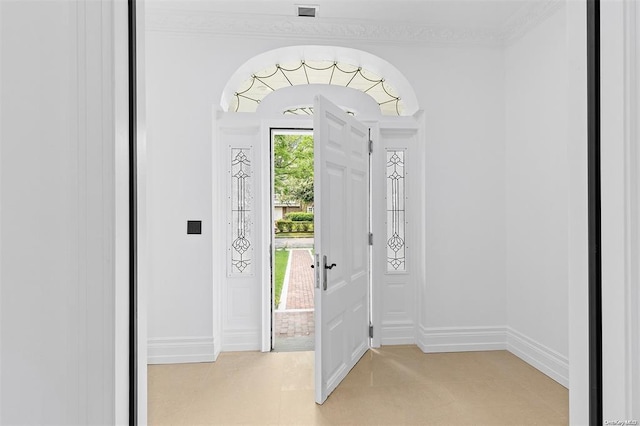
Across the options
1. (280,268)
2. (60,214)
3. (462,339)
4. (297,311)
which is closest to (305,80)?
(462,339)

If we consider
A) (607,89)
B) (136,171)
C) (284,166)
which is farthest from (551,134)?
(284,166)

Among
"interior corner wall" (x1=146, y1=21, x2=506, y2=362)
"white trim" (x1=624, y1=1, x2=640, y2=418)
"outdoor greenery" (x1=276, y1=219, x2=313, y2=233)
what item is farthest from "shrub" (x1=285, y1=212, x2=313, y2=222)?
"white trim" (x1=624, y1=1, x2=640, y2=418)

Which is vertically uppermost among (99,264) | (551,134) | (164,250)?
(551,134)

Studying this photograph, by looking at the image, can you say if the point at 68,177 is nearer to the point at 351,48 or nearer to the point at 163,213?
the point at 163,213

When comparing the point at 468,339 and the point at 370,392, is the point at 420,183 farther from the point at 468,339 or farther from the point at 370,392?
the point at 370,392

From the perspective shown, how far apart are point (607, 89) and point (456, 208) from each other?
2.77m

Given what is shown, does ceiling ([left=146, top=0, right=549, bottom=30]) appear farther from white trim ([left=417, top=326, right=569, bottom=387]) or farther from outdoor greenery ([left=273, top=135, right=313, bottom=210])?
outdoor greenery ([left=273, top=135, right=313, bottom=210])

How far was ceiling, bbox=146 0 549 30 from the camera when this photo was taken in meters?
2.93

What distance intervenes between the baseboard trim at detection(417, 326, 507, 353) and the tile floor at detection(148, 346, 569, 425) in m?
0.08

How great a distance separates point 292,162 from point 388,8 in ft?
20.1

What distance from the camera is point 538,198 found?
2.96 metres

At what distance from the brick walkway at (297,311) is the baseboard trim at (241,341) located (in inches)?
8.5

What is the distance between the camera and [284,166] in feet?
29.5

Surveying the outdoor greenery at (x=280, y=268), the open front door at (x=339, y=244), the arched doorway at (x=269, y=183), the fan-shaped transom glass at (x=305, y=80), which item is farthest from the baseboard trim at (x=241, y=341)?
the outdoor greenery at (x=280, y=268)
